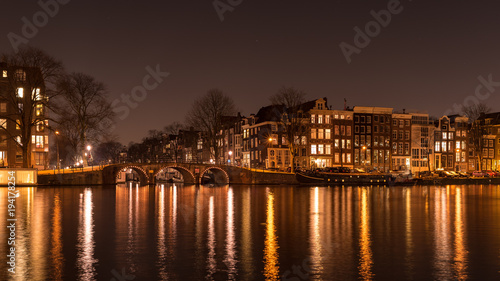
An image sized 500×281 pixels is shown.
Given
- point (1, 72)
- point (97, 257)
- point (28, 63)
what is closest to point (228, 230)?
point (97, 257)

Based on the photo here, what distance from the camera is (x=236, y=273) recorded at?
14945mm

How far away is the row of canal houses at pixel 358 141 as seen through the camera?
10369cm

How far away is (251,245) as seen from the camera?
19.7 metres

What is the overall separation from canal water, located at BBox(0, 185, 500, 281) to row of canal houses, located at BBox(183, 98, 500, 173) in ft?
222

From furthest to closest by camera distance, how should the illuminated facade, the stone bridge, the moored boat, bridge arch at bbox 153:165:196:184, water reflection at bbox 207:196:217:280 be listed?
the moored boat → bridge arch at bbox 153:165:196:184 → the stone bridge → the illuminated facade → water reflection at bbox 207:196:217:280

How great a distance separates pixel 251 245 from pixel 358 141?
91.7 m

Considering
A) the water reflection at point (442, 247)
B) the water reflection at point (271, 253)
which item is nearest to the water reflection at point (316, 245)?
the water reflection at point (271, 253)

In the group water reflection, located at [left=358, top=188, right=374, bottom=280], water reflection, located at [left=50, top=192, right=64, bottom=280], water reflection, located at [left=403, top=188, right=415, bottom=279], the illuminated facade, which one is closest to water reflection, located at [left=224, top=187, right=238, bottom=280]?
water reflection, located at [left=358, top=188, right=374, bottom=280]

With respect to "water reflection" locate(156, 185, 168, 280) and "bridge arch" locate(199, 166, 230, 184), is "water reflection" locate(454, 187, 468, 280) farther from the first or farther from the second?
"bridge arch" locate(199, 166, 230, 184)

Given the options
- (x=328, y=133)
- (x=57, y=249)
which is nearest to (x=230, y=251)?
(x=57, y=249)

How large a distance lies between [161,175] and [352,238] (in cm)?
11069

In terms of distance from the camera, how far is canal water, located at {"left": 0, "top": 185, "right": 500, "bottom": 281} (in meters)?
15.1

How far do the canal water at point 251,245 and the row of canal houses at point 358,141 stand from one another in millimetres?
67646

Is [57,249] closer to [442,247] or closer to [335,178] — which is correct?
[442,247]
